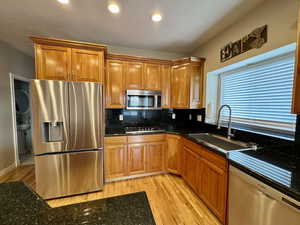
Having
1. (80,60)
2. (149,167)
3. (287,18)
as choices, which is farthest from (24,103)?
(287,18)

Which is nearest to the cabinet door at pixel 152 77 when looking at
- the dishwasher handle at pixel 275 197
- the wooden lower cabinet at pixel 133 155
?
the wooden lower cabinet at pixel 133 155

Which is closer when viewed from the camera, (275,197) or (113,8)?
(275,197)

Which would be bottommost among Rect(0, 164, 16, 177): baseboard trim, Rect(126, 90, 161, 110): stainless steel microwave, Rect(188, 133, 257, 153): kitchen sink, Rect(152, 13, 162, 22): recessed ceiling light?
Rect(0, 164, 16, 177): baseboard trim

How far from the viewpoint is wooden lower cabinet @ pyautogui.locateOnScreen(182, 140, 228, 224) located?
4.92ft

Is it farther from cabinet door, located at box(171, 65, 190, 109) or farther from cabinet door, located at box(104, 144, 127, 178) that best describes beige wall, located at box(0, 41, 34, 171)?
cabinet door, located at box(171, 65, 190, 109)

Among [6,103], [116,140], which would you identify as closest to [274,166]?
[116,140]

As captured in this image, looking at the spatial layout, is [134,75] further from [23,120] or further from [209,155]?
[23,120]


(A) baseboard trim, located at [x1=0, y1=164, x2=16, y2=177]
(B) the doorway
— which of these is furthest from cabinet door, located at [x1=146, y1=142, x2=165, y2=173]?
(B) the doorway

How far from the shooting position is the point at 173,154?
2.62 m

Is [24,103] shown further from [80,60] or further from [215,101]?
[215,101]

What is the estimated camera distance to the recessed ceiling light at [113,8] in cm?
166

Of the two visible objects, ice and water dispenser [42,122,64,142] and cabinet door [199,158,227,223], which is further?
ice and water dispenser [42,122,64,142]

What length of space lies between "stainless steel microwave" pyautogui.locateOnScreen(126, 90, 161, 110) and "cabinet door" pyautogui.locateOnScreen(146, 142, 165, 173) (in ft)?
2.53

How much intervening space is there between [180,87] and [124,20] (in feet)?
5.05
